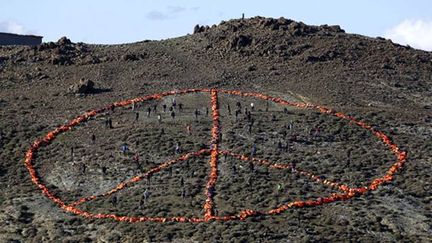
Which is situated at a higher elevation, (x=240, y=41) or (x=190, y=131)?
(x=240, y=41)

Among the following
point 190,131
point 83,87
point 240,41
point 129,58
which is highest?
point 240,41

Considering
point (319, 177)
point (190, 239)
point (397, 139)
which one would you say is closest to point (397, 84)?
point (397, 139)

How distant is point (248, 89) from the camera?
81375mm

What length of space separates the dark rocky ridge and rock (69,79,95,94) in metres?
0.93

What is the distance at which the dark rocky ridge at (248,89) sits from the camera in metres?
53.0

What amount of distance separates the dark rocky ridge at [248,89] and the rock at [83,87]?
3.03ft

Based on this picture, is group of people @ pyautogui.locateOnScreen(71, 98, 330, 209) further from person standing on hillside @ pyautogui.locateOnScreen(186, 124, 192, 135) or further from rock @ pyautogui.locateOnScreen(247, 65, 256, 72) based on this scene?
rock @ pyautogui.locateOnScreen(247, 65, 256, 72)

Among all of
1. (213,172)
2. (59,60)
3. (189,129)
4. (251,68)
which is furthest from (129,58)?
(213,172)

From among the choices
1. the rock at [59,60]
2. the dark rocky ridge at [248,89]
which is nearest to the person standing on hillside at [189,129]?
the dark rocky ridge at [248,89]

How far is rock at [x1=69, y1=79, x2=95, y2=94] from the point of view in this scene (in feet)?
266

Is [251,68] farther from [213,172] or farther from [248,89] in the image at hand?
[213,172]

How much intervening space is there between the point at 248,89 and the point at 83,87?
16.4m

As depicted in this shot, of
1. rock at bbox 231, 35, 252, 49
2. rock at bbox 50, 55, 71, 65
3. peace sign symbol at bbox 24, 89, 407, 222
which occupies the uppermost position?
rock at bbox 231, 35, 252, 49

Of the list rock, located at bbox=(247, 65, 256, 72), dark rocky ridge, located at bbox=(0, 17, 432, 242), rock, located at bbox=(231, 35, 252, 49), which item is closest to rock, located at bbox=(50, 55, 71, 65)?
dark rocky ridge, located at bbox=(0, 17, 432, 242)
